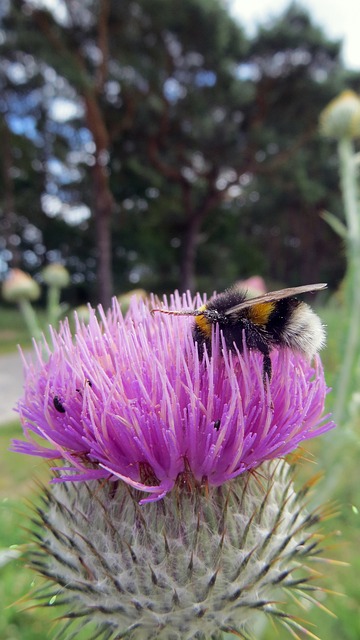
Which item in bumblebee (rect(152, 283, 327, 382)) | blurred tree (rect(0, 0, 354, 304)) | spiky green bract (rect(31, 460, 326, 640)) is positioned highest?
blurred tree (rect(0, 0, 354, 304))

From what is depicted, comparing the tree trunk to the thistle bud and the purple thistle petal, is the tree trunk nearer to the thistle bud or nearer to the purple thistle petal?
the thistle bud

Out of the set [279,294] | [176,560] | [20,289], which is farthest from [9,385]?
[279,294]

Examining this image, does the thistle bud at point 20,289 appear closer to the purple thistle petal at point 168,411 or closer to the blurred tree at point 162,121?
the purple thistle petal at point 168,411

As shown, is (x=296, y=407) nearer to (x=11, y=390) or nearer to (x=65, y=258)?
(x=11, y=390)

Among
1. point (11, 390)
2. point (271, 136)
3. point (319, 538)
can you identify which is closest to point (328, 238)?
point (271, 136)

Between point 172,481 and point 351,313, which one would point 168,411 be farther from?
point 351,313

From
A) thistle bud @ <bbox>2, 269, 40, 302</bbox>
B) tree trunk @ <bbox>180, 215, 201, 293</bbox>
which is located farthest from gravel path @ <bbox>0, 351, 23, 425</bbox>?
tree trunk @ <bbox>180, 215, 201, 293</bbox>
